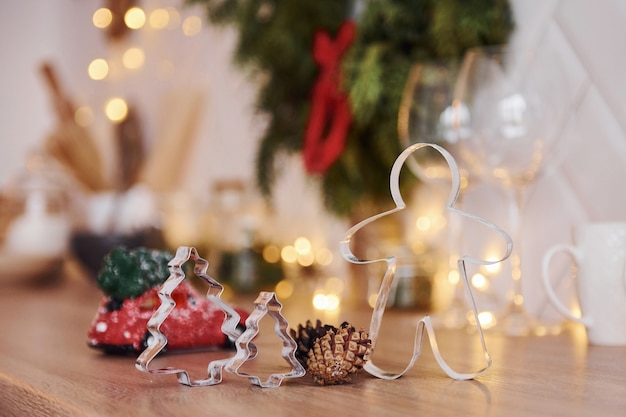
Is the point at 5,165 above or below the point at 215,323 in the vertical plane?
above

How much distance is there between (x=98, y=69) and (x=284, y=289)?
121 cm

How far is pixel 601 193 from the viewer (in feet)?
2.75

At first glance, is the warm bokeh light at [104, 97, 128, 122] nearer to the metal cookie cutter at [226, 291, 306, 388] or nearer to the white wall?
the white wall

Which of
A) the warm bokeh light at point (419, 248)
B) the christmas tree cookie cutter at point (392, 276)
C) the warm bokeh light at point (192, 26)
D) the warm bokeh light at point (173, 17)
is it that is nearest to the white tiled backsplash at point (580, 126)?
the warm bokeh light at point (419, 248)

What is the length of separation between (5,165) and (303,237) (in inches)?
48.5

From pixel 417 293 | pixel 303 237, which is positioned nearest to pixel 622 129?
pixel 417 293

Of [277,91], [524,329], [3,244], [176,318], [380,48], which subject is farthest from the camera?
[3,244]

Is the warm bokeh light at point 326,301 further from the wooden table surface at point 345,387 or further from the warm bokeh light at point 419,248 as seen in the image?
the wooden table surface at point 345,387

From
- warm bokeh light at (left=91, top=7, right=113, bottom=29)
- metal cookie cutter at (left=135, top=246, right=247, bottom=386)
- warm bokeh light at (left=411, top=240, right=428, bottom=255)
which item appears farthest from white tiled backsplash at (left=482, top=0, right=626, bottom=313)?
warm bokeh light at (left=91, top=7, right=113, bottom=29)

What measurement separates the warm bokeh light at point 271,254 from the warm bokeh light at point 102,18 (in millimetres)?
1091

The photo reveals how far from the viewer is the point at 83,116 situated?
85.4 inches

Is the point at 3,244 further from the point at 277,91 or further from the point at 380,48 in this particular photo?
the point at 380,48

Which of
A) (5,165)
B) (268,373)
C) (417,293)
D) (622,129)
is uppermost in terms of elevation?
(5,165)

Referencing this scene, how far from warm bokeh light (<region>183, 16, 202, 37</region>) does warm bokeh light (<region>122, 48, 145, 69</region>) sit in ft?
0.79
